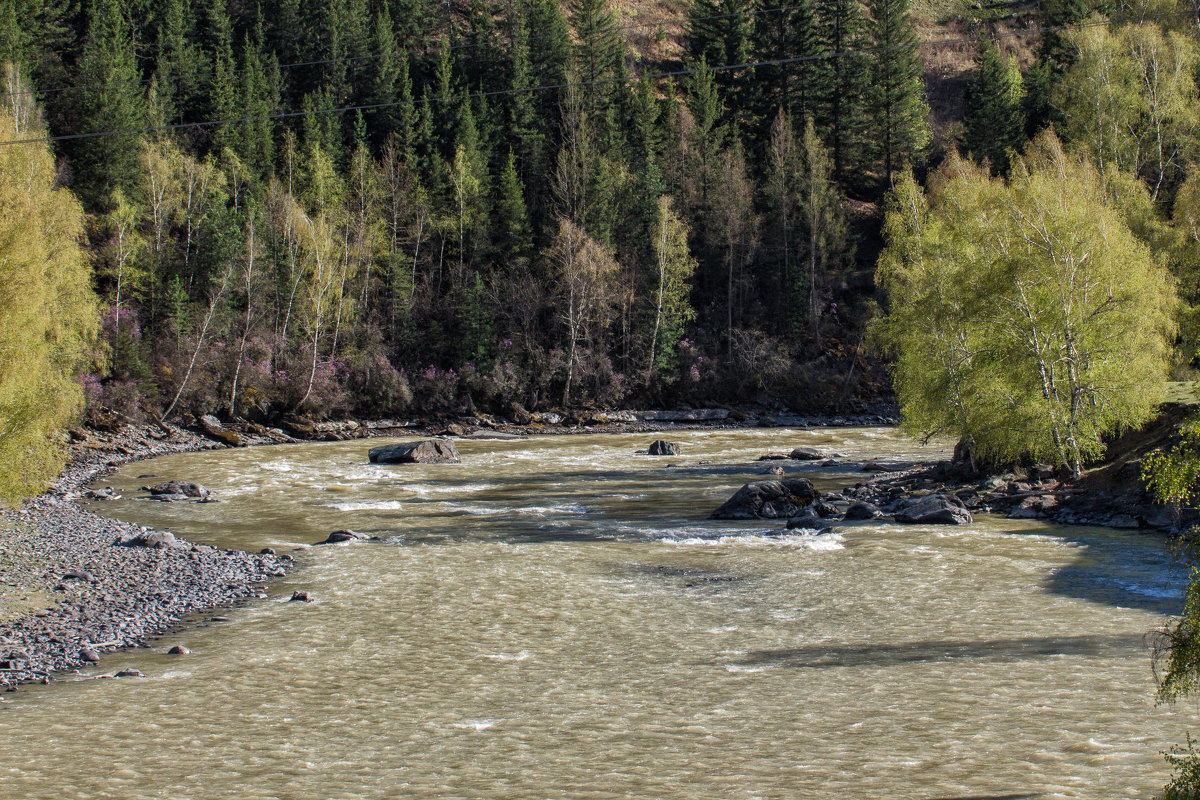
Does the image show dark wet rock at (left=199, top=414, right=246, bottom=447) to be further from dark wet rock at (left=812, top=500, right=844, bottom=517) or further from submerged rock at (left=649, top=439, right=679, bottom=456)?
dark wet rock at (left=812, top=500, right=844, bottom=517)

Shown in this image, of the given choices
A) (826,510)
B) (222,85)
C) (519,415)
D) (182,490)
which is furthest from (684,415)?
(222,85)

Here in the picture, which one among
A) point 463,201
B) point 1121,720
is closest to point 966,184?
point 1121,720

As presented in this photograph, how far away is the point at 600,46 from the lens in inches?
3233

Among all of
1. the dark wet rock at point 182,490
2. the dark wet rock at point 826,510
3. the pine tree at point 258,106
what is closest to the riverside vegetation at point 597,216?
the pine tree at point 258,106

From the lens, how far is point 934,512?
966 inches

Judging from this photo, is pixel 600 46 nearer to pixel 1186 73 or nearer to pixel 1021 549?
pixel 1186 73

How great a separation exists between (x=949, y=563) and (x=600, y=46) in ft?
243

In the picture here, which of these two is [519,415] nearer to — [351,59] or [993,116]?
[351,59]

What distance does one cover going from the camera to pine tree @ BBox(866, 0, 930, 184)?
74.4 m

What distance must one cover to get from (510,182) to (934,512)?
172 feet

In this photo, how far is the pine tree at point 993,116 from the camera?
2781 inches

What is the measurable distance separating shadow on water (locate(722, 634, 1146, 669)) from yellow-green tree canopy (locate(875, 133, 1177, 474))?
52.8 feet

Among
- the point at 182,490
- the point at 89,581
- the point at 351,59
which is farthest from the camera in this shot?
the point at 351,59

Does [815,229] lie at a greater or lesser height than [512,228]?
lesser
